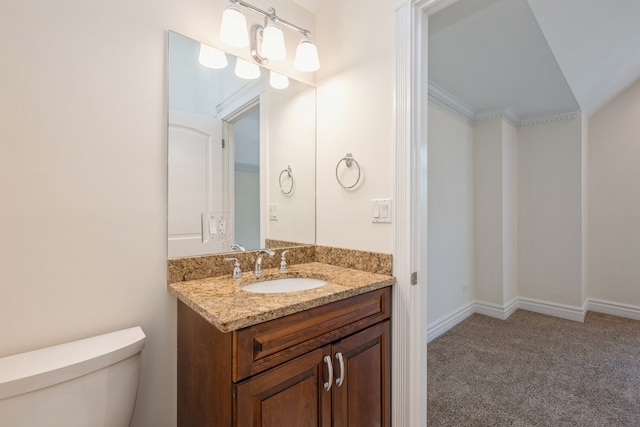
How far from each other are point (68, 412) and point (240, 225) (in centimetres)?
90

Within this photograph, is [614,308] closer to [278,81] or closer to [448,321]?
[448,321]

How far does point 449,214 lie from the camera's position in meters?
2.93

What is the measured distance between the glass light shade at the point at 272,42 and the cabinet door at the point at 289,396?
1.39m

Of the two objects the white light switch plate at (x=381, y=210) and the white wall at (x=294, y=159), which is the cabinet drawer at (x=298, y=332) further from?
the white wall at (x=294, y=159)

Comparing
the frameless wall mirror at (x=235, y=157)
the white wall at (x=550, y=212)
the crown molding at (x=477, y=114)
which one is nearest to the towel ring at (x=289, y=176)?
the frameless wall mirror at (x=235, y=157)

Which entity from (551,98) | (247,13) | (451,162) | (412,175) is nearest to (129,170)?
(247,13)

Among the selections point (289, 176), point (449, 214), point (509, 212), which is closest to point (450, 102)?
point (449, 214)

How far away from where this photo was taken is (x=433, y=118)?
268 centimetres

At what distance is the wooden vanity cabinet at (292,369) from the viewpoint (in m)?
0.87

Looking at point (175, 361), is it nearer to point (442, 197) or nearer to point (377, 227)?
point (377, 227)

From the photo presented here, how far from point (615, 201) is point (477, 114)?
1838 millimetres

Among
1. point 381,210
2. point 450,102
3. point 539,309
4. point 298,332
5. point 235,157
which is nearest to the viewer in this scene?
point 298,332

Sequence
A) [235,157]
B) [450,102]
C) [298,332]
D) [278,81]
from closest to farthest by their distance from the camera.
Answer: [298,332]
[235,157]
[278,81]
[450,102]

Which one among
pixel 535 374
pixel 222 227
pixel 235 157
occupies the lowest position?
pixel 535 374
